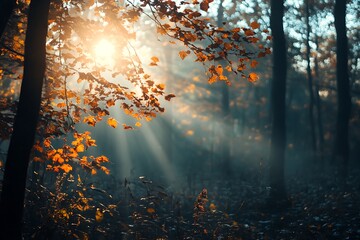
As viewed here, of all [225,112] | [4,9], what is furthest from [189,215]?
[225,112]

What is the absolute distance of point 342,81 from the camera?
19516 mm

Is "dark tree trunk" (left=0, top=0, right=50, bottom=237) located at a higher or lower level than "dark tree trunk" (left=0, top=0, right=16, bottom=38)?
lower

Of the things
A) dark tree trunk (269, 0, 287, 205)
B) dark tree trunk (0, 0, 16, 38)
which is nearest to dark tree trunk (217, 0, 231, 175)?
dark tree trunk (269, 0, 287, 205)

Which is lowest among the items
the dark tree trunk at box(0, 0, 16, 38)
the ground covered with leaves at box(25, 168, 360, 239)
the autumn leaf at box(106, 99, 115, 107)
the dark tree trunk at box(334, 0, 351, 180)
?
the ground covered with leaves at box(25, 168, 360, 239)

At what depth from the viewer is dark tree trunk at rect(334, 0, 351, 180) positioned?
19.0m

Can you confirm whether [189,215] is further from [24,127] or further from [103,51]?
[24,127]

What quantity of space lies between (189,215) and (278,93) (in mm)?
4909

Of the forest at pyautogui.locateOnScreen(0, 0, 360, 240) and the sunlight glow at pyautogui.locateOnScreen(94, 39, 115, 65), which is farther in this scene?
the sunlight glow at pyautogui.locateOnScreen(94, 39, 115, 65)

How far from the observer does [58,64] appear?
7145mm

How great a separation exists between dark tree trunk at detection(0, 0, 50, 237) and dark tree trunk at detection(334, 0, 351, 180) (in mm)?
15166

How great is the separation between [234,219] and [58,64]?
569 centimetres

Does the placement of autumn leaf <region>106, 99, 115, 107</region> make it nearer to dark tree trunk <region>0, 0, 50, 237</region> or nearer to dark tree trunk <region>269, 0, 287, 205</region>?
dark tree trunk <region>0, 0, 50, 237</region>

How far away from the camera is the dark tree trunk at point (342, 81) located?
19.0m

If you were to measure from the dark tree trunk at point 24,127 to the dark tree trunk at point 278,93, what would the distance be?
8.85m
